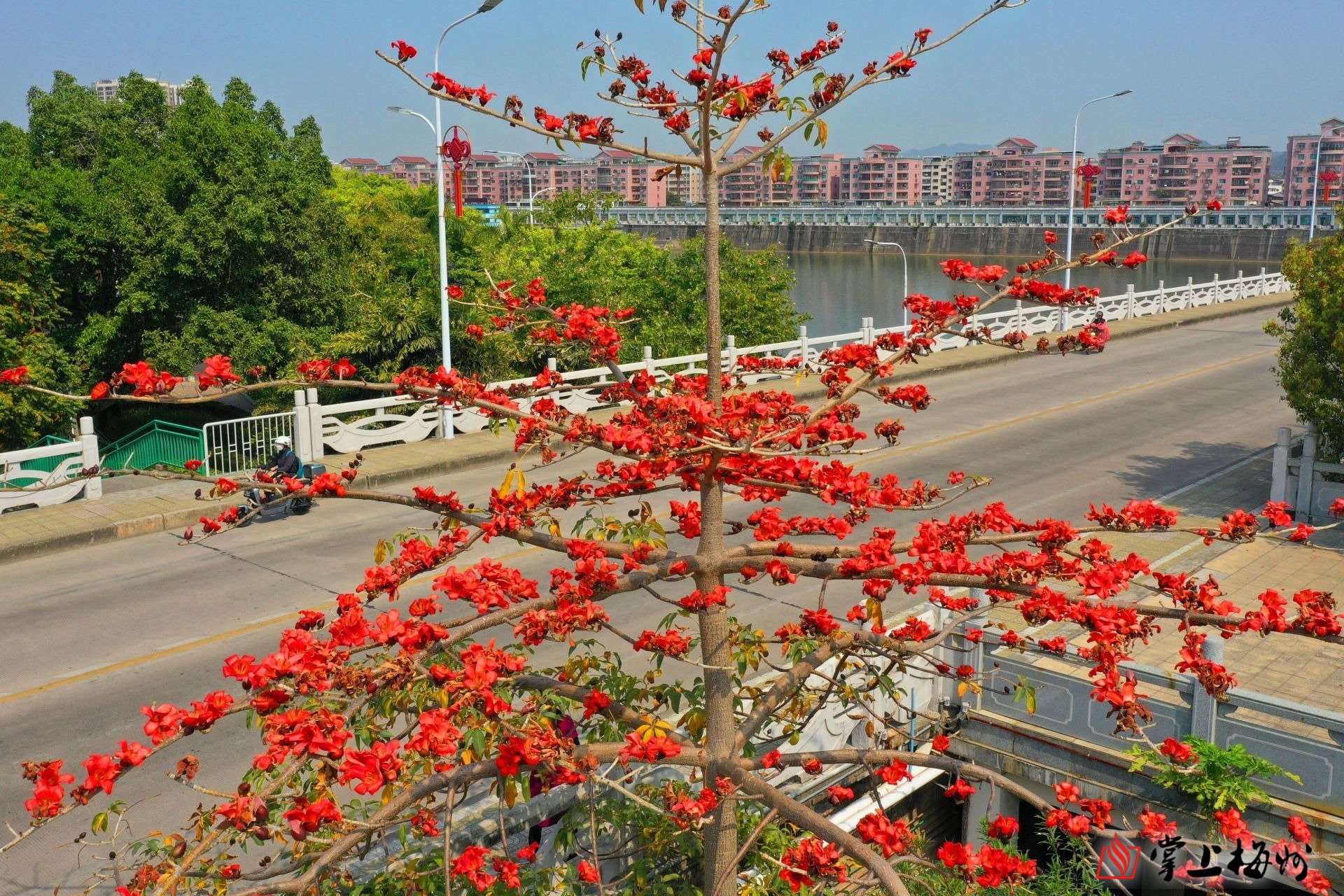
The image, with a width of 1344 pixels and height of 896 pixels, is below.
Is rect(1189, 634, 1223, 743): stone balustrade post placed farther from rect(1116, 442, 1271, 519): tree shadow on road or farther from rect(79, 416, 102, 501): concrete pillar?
rect(79, 416, 102, 501): concrete pillar

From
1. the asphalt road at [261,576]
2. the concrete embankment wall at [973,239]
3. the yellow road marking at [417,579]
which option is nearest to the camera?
the asphalt road at [261,576]

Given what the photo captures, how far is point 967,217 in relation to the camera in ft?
359

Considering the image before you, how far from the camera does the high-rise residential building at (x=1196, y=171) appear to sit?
143250 millimetres

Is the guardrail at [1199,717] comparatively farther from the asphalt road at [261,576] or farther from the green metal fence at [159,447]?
the green metal fence at [159,447]

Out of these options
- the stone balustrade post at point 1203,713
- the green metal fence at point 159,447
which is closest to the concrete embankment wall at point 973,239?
the green metal fence at point 159,447

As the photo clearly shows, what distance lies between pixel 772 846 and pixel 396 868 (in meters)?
1.80

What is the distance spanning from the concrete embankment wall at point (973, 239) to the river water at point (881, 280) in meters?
1.09

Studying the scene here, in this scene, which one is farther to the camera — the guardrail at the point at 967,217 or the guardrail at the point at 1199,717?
the guardrail at the point at 967,217

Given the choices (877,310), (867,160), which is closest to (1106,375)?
(877,310)

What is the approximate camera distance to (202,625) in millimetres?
11117

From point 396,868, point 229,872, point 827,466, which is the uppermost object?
point 827,466

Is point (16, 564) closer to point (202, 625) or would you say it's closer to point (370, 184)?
point (202, 625)

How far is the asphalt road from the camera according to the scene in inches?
329

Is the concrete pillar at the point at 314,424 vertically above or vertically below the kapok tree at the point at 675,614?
below
